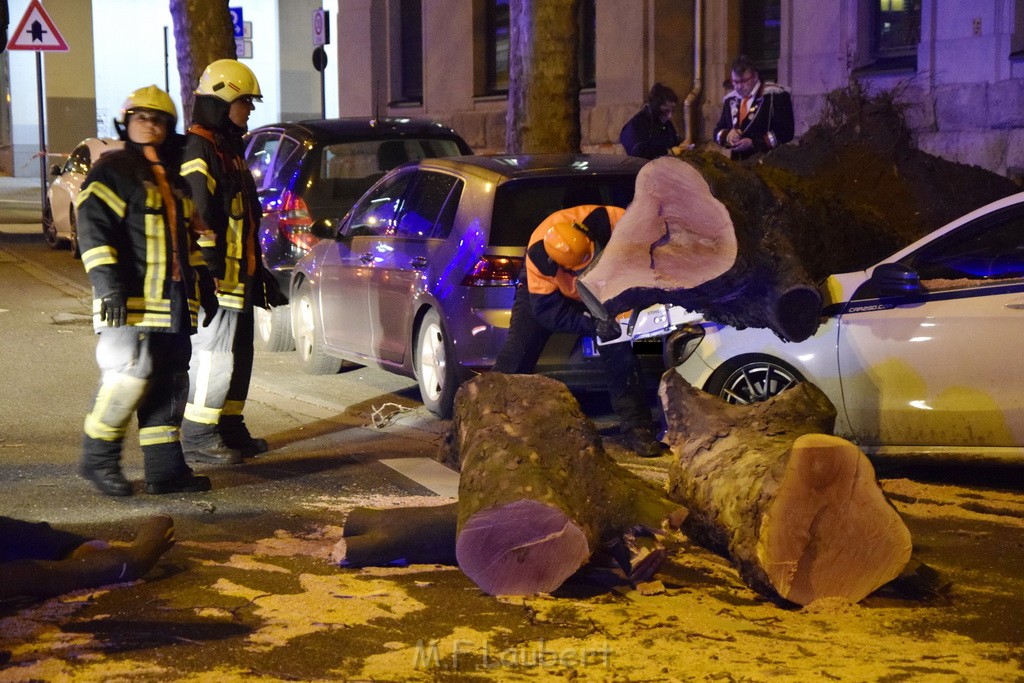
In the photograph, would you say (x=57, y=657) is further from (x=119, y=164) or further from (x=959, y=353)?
(x=959, y=353)

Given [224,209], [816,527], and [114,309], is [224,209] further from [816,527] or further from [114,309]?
[816,527]

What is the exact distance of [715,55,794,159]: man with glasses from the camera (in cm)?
1266

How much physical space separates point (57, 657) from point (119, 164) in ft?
9.21

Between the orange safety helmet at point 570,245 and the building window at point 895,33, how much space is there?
31.9ft

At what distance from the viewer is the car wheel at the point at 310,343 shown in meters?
10.3

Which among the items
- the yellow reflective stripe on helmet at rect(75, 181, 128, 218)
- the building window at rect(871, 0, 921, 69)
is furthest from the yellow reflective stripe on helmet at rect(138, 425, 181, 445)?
the building window at rect(871, 0, 921, 69)

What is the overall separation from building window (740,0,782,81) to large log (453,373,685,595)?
13.1 meters

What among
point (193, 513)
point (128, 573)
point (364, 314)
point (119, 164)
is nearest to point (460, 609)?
point (128, 573)

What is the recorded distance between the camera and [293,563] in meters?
5.78

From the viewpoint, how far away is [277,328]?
11445 mm

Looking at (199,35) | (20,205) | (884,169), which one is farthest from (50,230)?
(884,169)

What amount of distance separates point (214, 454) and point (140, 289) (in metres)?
1.23

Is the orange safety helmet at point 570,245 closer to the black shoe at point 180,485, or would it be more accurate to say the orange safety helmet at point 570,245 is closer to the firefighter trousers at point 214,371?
the firefighter trousers at point 214,371

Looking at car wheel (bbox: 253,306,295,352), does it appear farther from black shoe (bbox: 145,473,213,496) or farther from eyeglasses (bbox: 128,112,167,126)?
eyeglasses (bbox: 128,112,167,126)
